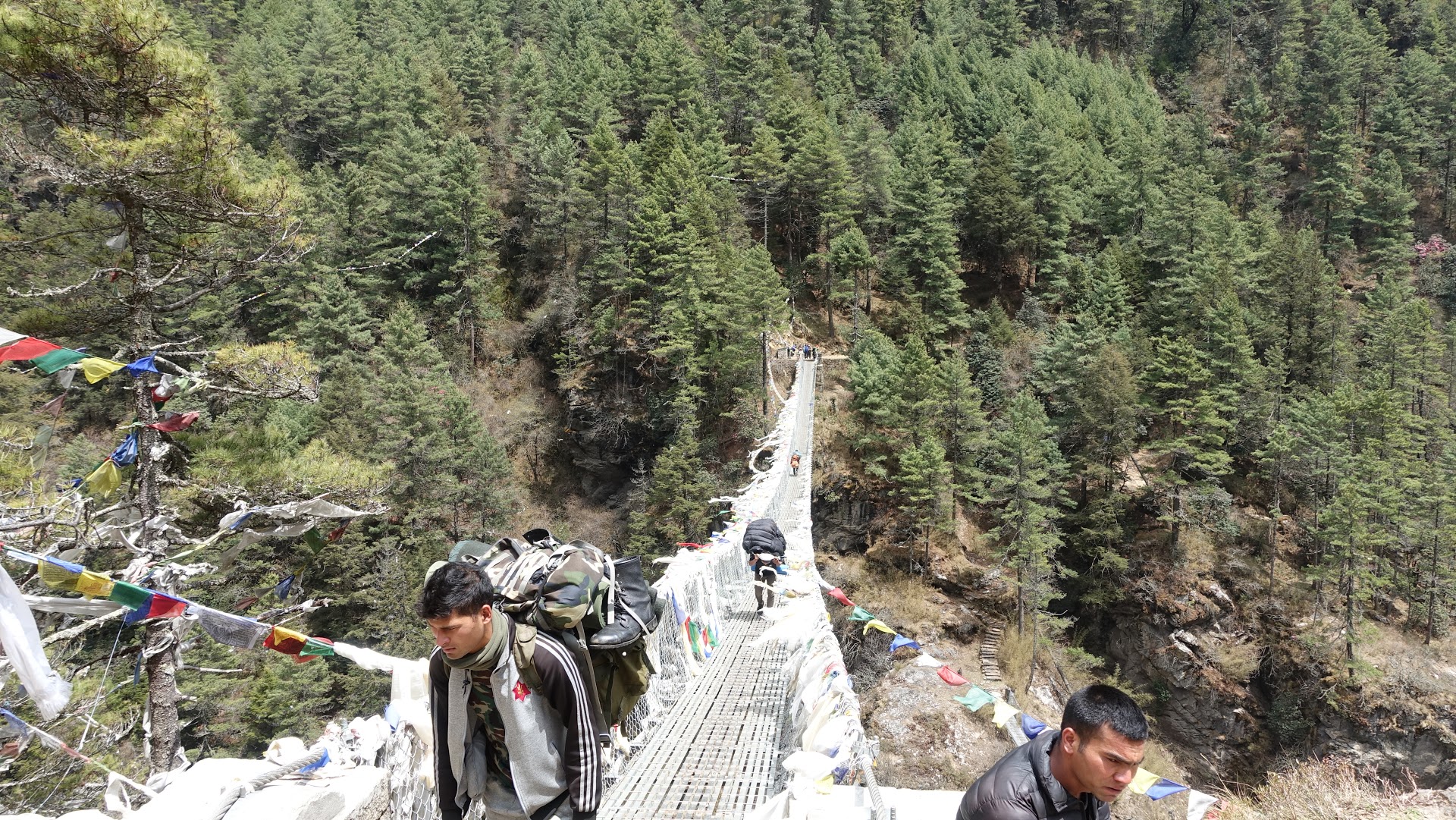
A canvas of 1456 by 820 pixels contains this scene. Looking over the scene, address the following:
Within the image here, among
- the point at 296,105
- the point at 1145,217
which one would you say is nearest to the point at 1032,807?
the point at 1145,217

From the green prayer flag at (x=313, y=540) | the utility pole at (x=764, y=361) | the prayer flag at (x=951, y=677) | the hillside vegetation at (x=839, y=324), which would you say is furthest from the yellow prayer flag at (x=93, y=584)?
the utility pole at (x=764, y=361)

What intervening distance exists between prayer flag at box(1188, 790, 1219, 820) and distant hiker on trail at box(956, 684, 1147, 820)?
3186 millimetres

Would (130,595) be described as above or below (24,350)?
below

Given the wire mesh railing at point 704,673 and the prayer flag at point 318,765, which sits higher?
Result: the prayer flag at point 318,765

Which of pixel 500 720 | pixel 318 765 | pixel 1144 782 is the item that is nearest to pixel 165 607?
pixel 318 765

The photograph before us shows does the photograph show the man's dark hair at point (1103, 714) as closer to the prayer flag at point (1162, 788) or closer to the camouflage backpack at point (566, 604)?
the camouflage backpack at point (566, 604)

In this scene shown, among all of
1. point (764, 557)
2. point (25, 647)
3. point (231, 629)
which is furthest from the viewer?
point (764, 557)

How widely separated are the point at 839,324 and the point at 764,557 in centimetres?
2334

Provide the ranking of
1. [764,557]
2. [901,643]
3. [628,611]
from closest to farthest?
[628,611] → [901,643] → [764,557]

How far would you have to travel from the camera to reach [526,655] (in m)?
1.96

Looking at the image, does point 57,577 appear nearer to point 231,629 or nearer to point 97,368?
point 231,629

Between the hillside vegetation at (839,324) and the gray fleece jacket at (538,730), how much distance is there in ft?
16.7

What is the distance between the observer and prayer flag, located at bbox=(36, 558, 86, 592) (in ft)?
11.2

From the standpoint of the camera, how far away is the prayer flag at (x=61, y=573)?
3421mm
